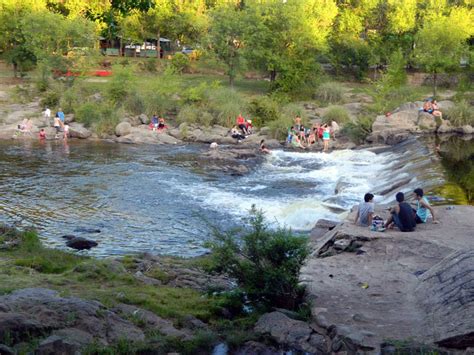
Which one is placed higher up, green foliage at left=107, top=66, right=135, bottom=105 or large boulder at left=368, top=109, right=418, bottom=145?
green foliage at left=107, top=66, right=135, bottom=105

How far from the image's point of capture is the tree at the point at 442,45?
47.0 m

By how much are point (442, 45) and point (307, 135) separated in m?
16.6

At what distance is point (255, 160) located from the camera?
32.1 meters

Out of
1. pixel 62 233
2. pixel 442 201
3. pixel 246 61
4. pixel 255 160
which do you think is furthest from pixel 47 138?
pixel 442 201

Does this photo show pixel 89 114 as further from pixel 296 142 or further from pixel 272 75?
pixel 272 75

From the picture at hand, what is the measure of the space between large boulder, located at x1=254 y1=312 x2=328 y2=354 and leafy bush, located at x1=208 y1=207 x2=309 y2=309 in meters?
0.52

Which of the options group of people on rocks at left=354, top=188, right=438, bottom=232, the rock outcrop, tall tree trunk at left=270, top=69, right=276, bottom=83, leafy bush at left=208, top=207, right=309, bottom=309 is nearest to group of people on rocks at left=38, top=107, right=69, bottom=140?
tall tree trunk at left=270, top=69, right=276, bottom=83

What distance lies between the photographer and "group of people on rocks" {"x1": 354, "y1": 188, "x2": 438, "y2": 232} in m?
15.7

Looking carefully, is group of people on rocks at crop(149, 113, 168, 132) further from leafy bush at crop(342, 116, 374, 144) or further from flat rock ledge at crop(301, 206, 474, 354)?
Answer: flat rock ledge at crop(301, 206, 474, 354)

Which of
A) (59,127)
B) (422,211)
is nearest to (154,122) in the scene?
(59,127)

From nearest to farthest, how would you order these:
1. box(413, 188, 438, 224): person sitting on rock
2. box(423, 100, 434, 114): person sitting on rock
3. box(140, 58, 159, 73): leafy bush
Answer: box(413, 188, 438, 224): person sitting on rock → box(423, 100, 434, 114): person sitting on rock → box(140, 58, 159, 73): leafy bush

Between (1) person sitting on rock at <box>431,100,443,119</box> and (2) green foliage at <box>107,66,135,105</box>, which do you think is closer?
(1) person sitting on rock at <box>431,100,443,119</box>

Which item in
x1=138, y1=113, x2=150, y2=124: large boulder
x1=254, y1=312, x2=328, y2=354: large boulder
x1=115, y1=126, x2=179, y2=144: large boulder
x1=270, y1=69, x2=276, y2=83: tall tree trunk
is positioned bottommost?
x1=115, y1=126, x2=179, y2=144: large boulder

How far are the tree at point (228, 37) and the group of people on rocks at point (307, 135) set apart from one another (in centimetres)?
1390
